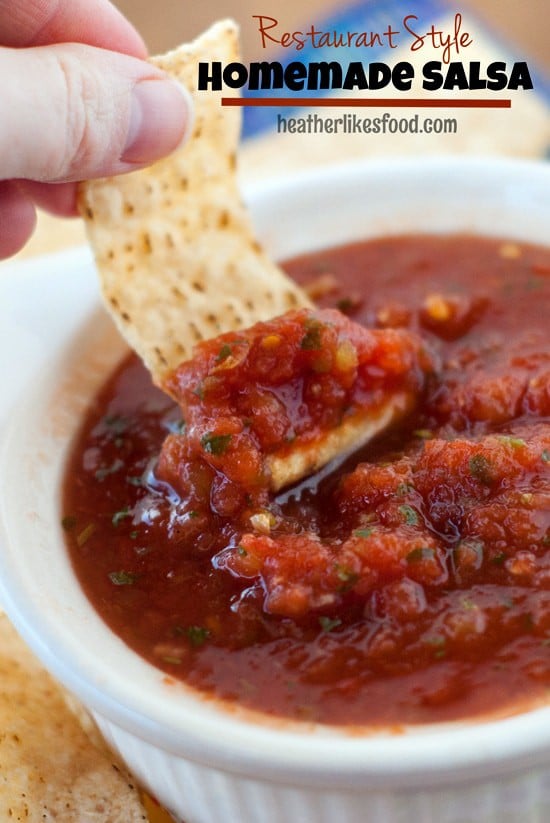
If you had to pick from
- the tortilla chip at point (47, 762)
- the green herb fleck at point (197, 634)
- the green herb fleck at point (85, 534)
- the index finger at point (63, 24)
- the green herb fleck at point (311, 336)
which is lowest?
the tortilla chip at point (47, 762)

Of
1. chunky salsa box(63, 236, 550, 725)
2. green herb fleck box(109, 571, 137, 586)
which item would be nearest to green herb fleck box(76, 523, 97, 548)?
chunky salsa box(63, 236, 550, 725)

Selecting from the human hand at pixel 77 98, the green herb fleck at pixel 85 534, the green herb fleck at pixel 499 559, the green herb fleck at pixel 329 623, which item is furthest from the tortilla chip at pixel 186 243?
the green herb fleck at pixel 499 559

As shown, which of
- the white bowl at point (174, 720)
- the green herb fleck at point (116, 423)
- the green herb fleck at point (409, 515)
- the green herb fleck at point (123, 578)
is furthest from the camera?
the green herb fleck at point (116, 423)

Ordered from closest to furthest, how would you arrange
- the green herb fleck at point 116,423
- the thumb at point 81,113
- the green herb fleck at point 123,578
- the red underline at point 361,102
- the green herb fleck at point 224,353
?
the thumb at point 81,113 < the green herb fleck at point 123,578 < the green herb fleck at point 224,353 < the green herb fleck at point 116,423 < the red underline at point 361,102

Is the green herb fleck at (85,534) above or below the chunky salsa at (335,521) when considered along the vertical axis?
below

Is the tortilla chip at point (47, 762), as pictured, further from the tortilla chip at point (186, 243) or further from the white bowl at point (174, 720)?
the tortilla chip at point (186, 243)

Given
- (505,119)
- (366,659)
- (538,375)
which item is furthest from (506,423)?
(505,119)
